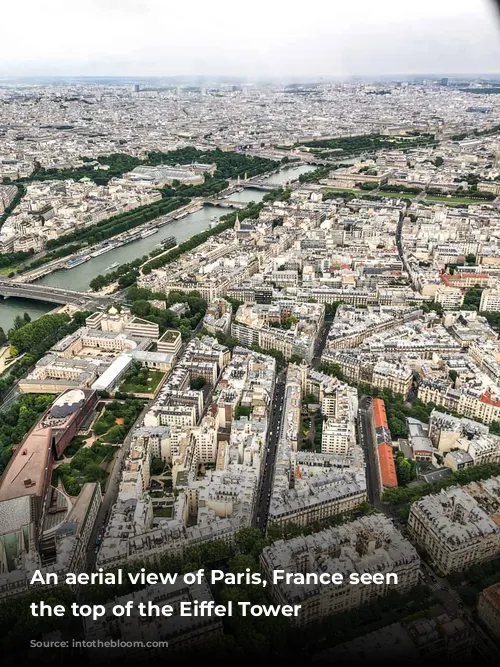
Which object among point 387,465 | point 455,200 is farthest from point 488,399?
point 455,200

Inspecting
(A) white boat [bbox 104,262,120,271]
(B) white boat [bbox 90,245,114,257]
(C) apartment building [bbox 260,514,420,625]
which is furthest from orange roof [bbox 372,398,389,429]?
(B) white boat [bbox 90,245,114,257]

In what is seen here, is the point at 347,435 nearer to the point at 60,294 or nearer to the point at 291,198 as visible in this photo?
the point at 60,294

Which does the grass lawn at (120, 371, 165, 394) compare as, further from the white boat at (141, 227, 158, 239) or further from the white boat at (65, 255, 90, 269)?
the white boat at (141, 227, 158, 239)

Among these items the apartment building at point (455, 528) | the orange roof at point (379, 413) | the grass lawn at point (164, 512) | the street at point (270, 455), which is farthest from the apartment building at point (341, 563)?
the orange roof at point (379, 413)

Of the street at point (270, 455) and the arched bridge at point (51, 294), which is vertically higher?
the street at point (270, 455)

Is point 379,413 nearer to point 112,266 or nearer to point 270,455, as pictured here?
point 270,455

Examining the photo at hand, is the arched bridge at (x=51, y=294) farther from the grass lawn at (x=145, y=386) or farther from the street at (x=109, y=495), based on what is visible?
the street at (x=109, y=495)

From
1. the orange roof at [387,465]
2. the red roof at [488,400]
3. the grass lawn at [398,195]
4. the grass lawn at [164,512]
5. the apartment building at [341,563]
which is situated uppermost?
the grass lawn at [398,195]
